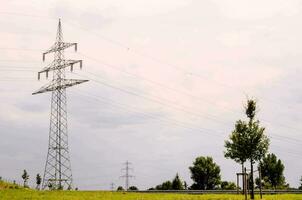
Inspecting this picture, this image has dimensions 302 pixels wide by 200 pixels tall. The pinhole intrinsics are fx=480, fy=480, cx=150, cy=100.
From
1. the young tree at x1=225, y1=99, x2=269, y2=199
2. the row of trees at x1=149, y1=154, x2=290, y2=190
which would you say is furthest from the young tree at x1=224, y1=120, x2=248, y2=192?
the row of trees at x1=149, y1=154, x2=290, y2=190

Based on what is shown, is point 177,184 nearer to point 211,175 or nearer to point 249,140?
point 211,175

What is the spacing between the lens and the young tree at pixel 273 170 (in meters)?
97.7

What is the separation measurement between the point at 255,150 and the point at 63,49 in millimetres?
33884

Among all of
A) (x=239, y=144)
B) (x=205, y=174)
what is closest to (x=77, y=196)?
(x=239, y=144)

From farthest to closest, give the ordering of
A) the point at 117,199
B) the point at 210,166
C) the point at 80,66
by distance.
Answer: the point at 210,166 → the point at 80,66 → the point at 117,199

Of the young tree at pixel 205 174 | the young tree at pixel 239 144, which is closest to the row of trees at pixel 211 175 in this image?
the young tree at pixel 205 174

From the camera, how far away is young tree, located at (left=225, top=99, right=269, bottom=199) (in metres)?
44.8

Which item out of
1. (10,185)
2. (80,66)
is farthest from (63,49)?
(10,185)

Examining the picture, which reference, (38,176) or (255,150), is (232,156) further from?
(38,176)

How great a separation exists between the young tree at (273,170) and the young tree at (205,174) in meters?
12.0

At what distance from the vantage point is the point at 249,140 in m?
45.0

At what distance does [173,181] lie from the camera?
10156 centimetres

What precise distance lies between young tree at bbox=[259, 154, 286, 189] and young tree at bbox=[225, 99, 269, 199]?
5406 centimetres

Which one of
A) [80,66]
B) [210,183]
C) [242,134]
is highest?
[80,66]
